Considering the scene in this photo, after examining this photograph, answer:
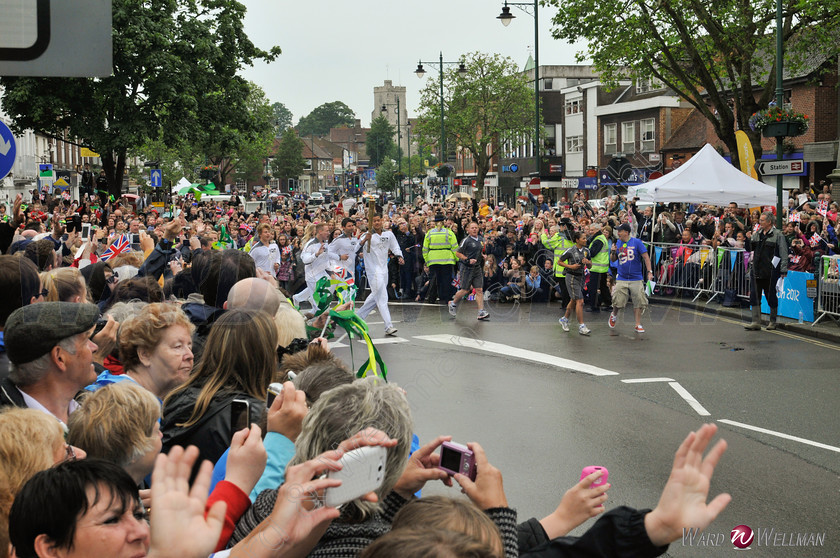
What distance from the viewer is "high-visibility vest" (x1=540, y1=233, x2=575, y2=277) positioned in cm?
1580

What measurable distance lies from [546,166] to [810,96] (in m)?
34.7

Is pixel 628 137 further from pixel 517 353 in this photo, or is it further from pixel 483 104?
pixel 517 353

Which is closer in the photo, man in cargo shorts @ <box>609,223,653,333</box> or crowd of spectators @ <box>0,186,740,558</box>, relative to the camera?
crowd of spectators @ <box>0,186,740,558</box>

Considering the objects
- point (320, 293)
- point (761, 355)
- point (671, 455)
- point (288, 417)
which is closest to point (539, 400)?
point (671, 455)

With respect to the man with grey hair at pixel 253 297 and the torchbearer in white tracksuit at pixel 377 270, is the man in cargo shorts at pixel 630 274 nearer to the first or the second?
the torchbearer in white tracksuit at pixel 377 270

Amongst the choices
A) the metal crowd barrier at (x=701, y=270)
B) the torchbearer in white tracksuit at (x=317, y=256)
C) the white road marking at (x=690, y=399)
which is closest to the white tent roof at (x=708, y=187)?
the metal crowd barrier at (x=701, y=270)

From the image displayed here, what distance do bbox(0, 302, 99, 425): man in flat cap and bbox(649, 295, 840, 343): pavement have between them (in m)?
12.0

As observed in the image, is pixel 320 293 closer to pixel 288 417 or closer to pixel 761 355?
pixel 288 417

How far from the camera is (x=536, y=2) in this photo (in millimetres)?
29219

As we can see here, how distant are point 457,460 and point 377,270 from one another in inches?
478

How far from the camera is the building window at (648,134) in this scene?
53438 millimetres

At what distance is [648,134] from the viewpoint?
5431 cm

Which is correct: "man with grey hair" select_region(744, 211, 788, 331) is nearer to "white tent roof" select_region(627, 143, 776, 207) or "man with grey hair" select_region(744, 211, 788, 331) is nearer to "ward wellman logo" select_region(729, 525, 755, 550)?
"white tent roof" select_region(627, 143, 776, 207)

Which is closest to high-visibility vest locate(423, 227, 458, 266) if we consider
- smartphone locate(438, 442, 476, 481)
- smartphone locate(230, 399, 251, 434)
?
smartphone locate(230, 399, 251, 434)
